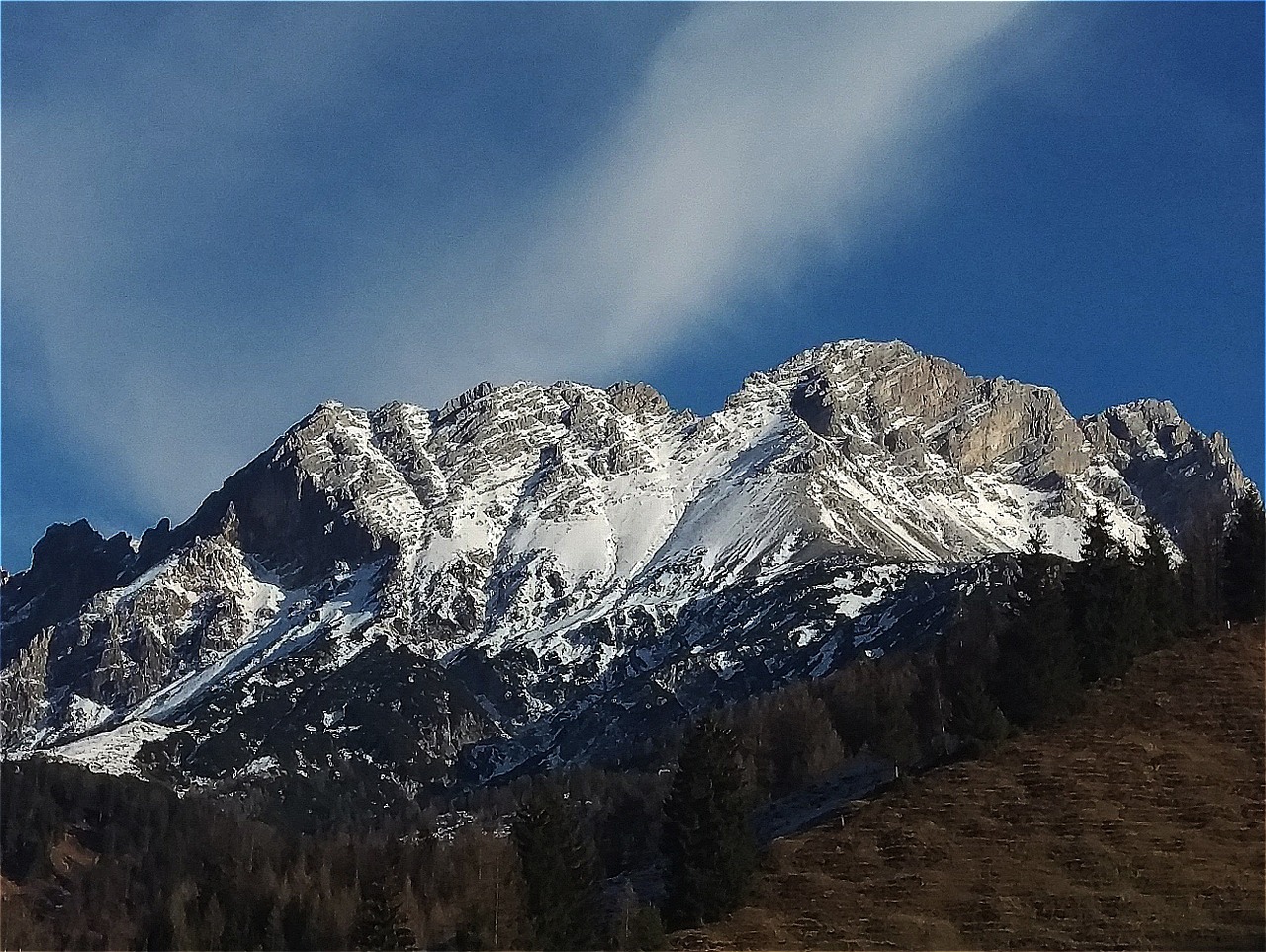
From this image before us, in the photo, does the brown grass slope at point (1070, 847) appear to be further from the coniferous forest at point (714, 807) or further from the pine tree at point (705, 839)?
the coniferous forest at point (714, 807)

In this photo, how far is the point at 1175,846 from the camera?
88.2m

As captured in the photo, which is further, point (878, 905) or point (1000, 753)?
point (1000, 753)

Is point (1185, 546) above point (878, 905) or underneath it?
above

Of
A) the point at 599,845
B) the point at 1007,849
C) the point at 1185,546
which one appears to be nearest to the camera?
the point at 1007,849

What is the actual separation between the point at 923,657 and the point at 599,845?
72.8 meters

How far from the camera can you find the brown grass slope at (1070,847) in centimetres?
7950

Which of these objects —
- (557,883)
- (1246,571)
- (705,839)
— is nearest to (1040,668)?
(1246,571)

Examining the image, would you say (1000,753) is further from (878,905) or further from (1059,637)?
(878,905)

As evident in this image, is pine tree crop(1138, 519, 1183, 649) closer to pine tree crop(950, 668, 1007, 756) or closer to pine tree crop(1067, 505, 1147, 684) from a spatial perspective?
pine tree crop(1067, 505, 1147, 684)

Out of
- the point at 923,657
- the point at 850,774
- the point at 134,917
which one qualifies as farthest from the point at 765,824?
the point at 134,917

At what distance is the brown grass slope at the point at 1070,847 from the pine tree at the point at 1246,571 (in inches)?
469

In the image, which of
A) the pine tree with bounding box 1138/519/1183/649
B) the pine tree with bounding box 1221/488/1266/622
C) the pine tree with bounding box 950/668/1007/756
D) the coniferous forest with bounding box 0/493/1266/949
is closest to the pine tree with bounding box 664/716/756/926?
the coniferous forest with bounding box 0/493/1266/949

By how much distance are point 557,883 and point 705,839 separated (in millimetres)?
9997

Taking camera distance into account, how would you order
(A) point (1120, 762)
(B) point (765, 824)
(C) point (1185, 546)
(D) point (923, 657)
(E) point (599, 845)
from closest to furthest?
(A) point (1120, 762), (B) point (765, 824), (E) point (599, 845), (C) point (1185, 546), (D) point (923, 657)
